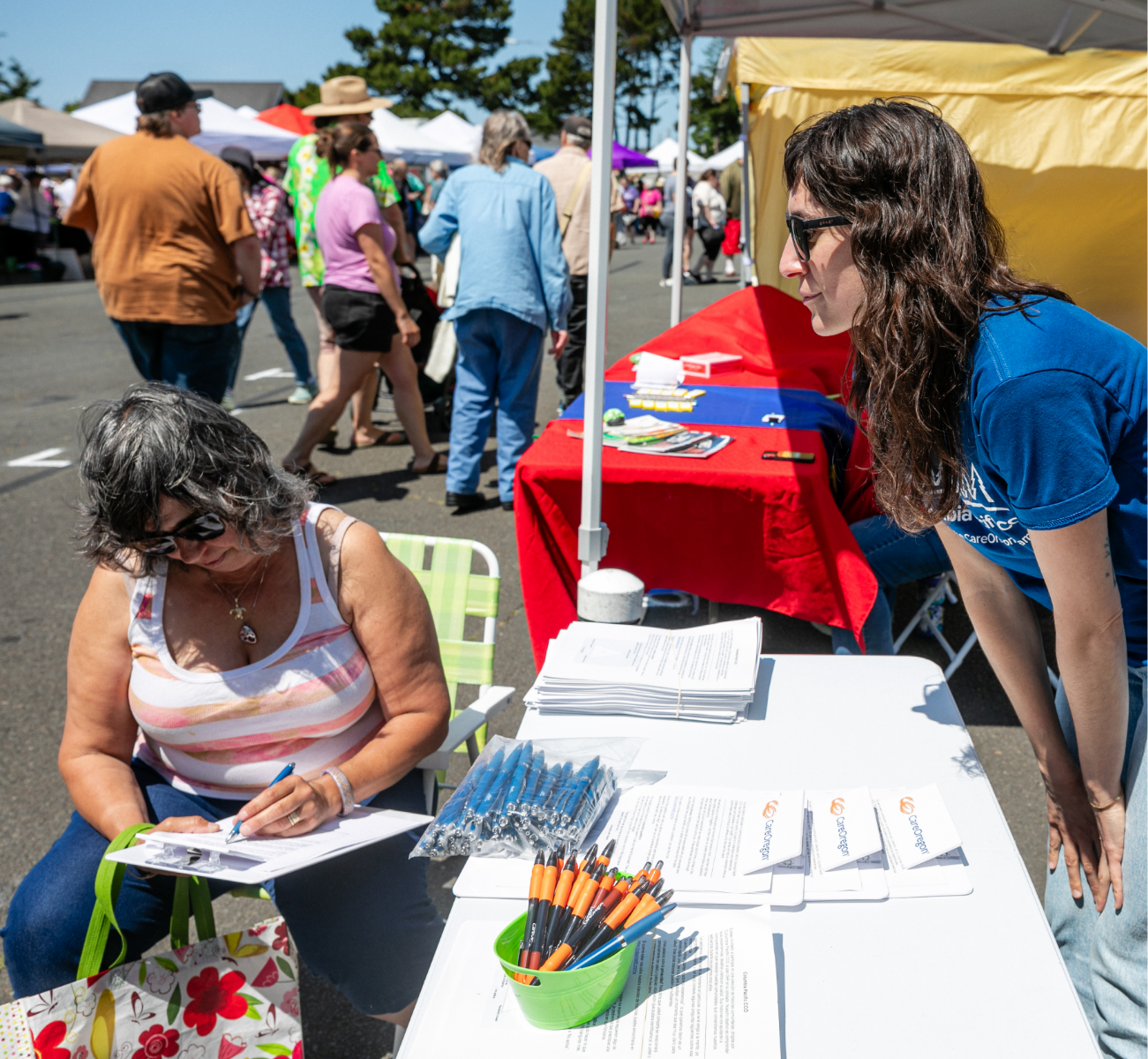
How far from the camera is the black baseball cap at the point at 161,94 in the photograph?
4012 mm

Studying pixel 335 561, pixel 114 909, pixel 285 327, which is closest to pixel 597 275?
pixel 335 561

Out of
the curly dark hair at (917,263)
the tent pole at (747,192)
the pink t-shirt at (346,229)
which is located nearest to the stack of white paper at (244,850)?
the curly dark hair at (917,263)

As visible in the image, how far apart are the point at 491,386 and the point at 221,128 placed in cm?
962

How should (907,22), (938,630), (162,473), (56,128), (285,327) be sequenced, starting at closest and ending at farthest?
(162,473), (938,630), (907,22), (285,327), (56,128)

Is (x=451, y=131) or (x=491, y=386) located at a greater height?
(x=451, y=131)

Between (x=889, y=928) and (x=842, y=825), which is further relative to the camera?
(x=842, y=825)

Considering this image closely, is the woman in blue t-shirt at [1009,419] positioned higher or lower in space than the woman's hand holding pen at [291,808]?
higher

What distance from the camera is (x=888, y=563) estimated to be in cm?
284

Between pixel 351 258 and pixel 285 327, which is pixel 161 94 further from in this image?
pixel 285 327

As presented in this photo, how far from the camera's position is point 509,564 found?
14.3 ft

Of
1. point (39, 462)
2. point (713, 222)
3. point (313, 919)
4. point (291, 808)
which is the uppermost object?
point (291, 808)

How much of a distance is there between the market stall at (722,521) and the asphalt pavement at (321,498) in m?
0.63

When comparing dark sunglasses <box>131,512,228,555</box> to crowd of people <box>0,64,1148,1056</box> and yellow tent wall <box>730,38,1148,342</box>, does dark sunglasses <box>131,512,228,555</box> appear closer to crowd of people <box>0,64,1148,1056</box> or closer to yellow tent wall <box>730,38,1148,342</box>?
crowd of people <box>0,64,1148,1056</box>

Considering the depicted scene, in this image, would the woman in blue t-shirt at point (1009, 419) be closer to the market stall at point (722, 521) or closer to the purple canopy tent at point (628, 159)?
the market stall at point (722, 521)
